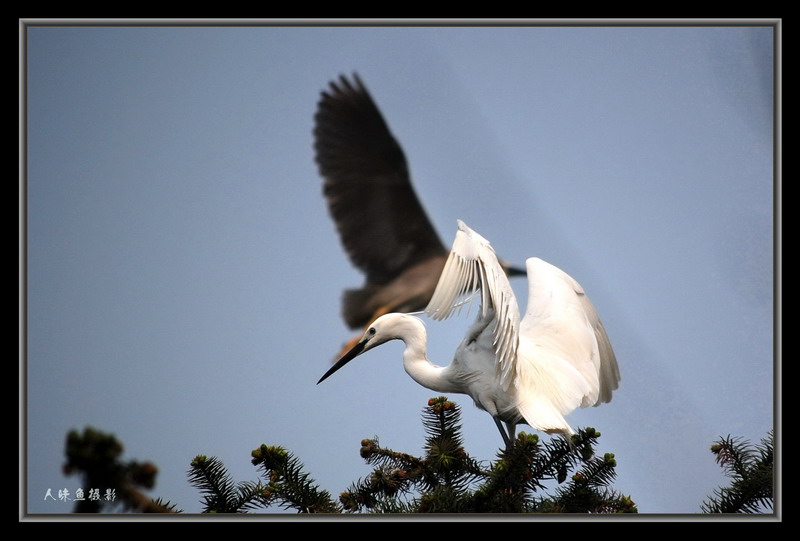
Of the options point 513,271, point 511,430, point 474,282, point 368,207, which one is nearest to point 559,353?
point 511,430

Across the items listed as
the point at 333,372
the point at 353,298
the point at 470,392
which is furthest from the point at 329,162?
the point at 470,392

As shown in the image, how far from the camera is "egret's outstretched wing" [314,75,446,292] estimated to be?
12.3ft

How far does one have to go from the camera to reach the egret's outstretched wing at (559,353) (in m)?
2.60

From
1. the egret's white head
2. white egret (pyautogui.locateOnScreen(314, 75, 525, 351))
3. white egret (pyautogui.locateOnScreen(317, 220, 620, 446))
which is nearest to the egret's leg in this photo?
white egret (pyautogui.locateOnScreen(317, 220, 620, 446))

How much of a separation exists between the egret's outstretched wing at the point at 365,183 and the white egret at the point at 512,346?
0.79 meters

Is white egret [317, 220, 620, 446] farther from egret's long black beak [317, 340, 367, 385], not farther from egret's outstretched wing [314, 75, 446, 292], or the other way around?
egret's outstretched wing [314, 75, 446, 292]

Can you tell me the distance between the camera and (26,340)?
8.20 feet

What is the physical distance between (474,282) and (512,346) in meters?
0.23

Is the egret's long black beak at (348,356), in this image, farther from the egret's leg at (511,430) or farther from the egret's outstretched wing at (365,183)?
the egret's outstretched wing at (365,183)

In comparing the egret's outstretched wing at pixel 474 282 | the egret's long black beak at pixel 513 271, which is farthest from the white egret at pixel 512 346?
the egret's long black beak at pixel 513 271

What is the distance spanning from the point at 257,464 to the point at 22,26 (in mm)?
1487

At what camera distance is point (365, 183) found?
3.81 m

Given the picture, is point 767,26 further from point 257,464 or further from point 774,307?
point 257,464

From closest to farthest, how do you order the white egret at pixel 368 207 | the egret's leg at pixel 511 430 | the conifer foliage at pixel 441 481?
the conifer foliage at pixel 441 481, the egret's leg at pixel 511 430, the white egret at pixel 368 207
